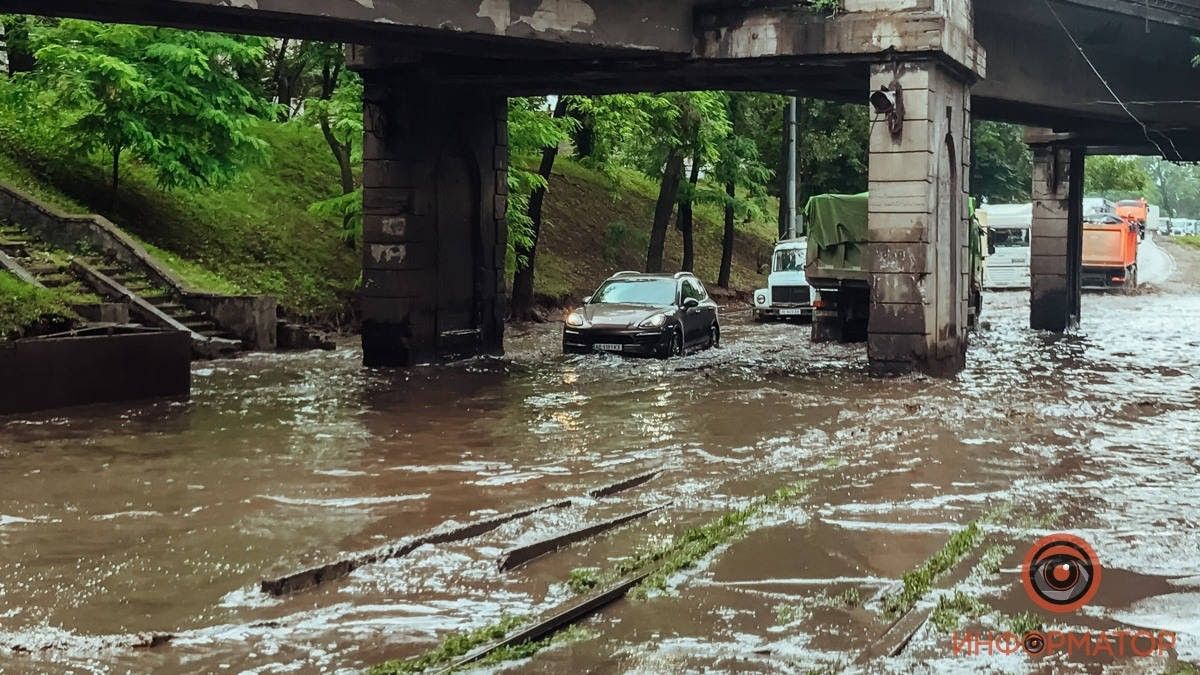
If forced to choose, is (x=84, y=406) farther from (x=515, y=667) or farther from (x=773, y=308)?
(x=773, y=308)

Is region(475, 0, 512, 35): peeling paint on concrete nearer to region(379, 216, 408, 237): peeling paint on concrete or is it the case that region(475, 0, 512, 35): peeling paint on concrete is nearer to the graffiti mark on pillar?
region(379, 216, 408, 237): peeling paint on concrete

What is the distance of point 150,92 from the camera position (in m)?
24.2

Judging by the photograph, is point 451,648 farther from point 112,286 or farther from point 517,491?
point 112,286

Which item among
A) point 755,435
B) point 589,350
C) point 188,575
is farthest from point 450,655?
point 589,350

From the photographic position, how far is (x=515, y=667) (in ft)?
19.2

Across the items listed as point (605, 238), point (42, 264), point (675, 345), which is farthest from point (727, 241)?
point (42, 264)

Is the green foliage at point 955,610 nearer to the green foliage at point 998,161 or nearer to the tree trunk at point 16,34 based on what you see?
the tree trunk at point 16,34

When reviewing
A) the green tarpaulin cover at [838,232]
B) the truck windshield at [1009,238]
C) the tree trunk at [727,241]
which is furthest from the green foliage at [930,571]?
the truck windshield at [1009,238]

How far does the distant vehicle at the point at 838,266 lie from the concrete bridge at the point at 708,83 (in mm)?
3349

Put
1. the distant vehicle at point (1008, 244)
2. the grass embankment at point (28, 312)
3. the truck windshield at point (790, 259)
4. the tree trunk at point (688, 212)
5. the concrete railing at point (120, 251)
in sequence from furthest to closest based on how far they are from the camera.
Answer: the distant vehicle at point (1008, 244), the tree trunk at point (688, 212), the truck windshield at point (790, 259), the concrete railing at point (120, 251), the grass embankment at point (28, 312)

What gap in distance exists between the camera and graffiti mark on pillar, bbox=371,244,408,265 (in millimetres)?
22078

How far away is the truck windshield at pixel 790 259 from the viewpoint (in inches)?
1325

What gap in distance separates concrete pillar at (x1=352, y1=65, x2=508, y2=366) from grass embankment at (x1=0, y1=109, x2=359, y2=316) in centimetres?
461

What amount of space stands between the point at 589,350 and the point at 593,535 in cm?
1381
